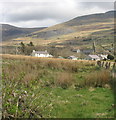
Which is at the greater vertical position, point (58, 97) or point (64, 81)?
point (64, 81)

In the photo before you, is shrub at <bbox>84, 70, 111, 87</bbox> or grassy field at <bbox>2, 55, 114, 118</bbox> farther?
shrub at <bbox>84, 70, 111, 87</bbox>

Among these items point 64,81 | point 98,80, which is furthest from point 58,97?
point 98,80

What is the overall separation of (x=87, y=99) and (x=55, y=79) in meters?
3.12

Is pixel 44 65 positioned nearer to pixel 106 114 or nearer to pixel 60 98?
pixel 60 98

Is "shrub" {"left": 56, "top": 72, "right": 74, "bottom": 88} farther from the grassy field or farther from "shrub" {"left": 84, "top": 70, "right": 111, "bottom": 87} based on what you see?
"shrub" {"left": 84, "top": 70, "right": 111, "bottom": 87}

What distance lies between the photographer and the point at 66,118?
5.52 metres

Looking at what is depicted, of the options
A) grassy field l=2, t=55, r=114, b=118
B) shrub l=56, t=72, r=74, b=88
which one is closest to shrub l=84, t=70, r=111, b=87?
grassy field l=2, t=55, r=114, b=118

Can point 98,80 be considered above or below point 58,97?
above

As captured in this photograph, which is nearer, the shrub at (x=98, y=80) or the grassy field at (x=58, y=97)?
the grassy field at (x=58, y=97)

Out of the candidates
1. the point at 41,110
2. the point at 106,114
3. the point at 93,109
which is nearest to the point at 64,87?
the point at 93,109

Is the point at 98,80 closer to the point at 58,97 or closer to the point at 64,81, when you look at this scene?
the point at 64,81

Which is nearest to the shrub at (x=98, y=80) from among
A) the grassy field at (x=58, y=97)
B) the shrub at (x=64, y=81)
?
the grassy field at (x=58, y=97)

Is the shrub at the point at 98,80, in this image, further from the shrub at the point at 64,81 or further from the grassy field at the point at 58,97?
the shrub at the point at 64,81

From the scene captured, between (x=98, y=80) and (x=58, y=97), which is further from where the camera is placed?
(x=98, y=80)
